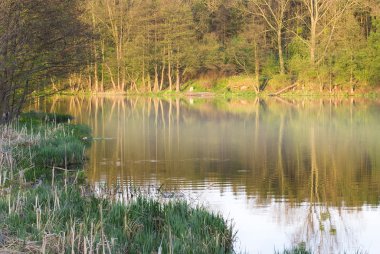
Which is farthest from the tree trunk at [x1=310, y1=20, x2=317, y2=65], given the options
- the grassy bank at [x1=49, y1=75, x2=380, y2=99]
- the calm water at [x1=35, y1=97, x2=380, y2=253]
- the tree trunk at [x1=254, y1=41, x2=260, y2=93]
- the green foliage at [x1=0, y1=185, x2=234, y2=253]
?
the green foliage at [x1=0, y1=185, x2=234, y2=253]

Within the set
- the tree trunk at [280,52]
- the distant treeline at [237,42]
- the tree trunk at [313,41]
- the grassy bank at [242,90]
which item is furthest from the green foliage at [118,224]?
the tree trunk at [280,52]

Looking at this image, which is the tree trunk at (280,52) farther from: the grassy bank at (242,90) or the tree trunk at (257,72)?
the tree trunk at (257,72)

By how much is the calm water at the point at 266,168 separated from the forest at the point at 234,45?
1991 centimetres

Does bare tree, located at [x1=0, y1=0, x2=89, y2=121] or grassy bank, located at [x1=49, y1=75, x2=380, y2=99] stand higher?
bare tree, located at [x1=0, y1=0, x2=89, y2=121]

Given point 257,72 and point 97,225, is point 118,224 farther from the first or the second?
point 257,72

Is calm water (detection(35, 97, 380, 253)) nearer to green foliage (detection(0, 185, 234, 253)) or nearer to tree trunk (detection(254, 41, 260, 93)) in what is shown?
green foliage (detection(0, 185, 234, 253))

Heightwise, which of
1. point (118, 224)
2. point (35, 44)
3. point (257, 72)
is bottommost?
point (118, 224)

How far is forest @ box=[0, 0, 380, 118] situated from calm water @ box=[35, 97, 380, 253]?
19.9 metres

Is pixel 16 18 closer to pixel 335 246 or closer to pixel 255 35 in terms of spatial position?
pixel 335 246

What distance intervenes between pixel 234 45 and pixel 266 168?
4083cm

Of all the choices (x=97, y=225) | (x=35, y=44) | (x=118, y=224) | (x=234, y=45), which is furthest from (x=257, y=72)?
(x=97, y=225)

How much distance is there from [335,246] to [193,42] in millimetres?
50291

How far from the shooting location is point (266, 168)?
1762 centimetres

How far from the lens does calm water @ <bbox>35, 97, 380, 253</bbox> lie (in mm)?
10859
